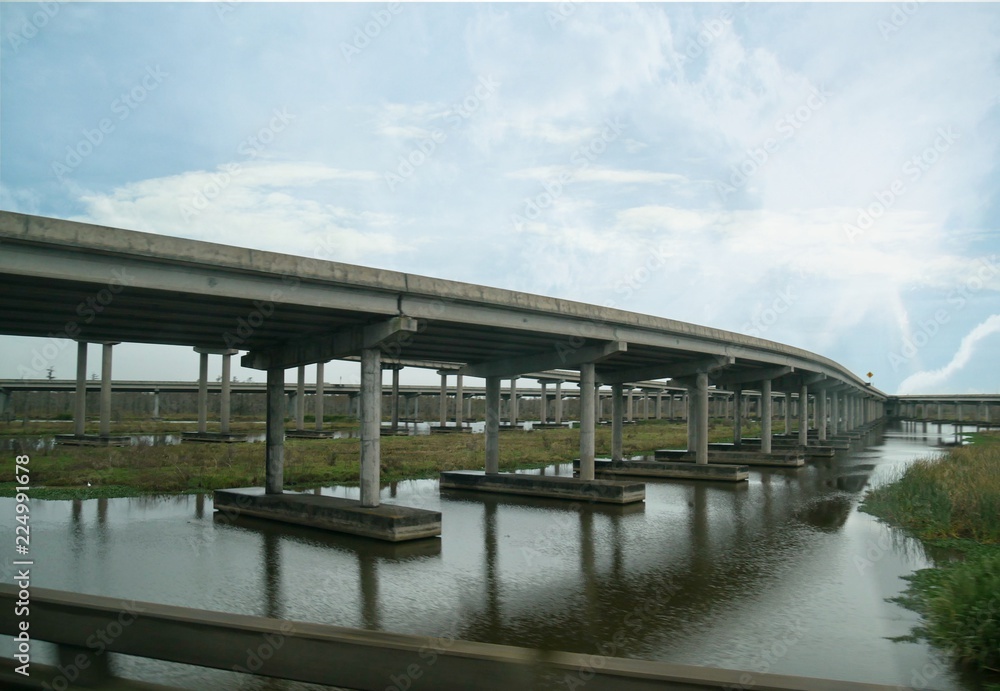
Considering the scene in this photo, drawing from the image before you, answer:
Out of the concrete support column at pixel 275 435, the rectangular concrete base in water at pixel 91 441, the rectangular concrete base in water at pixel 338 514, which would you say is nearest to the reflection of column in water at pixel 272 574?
the rectangular concrete base in water at pixel 338 514

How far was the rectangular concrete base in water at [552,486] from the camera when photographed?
25.7m

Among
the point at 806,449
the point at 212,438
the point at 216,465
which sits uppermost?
the point at 216,465

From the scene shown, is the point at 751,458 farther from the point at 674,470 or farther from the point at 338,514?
the point at 338,514

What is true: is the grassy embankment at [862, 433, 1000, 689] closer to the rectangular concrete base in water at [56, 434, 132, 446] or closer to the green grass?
the green grass

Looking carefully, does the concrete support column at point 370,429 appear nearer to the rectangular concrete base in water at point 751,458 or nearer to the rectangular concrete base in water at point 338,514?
the rectangular concrete base in water at point 338,514

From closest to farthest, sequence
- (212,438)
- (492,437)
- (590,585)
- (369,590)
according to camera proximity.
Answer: (369,590) → (590,585) → (492,437) → (212,438)

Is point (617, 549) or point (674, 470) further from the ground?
point (617, 549)

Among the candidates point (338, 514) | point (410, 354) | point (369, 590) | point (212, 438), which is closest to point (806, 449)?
point (410, 354)

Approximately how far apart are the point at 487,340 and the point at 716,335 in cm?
1370

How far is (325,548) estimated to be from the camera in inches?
683

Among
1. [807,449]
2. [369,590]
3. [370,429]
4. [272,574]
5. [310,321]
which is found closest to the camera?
[369,590]

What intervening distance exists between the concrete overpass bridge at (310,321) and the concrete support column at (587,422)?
77 mm

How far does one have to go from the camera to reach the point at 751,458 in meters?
44.2

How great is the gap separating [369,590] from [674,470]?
24.7 m
